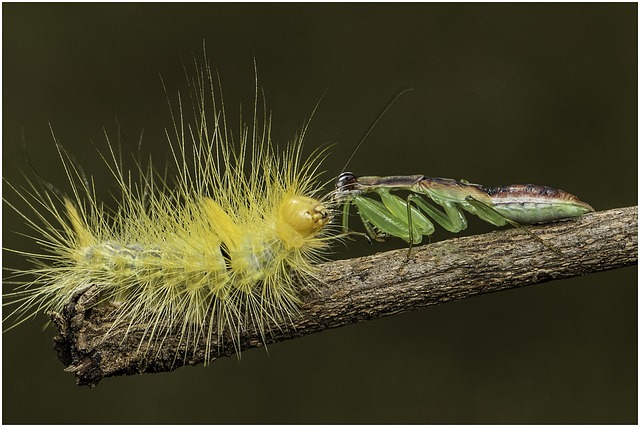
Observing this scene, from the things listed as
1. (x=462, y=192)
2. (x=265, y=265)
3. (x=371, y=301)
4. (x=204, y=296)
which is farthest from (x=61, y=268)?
(x=462, y=192)

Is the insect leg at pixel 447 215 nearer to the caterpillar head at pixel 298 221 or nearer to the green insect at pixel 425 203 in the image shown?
the green insect at pixel 425 203

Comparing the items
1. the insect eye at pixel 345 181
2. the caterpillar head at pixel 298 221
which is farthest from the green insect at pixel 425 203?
the caterpillar head at pixel 298 221

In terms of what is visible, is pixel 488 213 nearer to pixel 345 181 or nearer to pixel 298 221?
pixel 345 181

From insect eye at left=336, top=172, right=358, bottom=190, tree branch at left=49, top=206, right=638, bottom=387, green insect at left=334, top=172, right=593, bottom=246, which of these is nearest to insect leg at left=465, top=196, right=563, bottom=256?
green insect at left=334, top=172, right=593, bottom=246

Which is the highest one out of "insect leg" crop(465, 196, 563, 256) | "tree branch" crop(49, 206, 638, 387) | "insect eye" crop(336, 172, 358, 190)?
"insect eye" crop(336, 172, 358, 190)

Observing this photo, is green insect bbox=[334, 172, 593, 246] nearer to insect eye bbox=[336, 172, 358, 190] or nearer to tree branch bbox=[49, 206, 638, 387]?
insect eye bbox=[336, 172, 358, 190]

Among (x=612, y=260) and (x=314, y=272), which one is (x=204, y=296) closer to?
(x=314, y=272)
